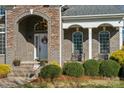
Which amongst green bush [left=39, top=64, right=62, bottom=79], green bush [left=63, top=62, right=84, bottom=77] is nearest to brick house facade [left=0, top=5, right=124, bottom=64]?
green bush [left=63, top=62, right=84, bottom=77]

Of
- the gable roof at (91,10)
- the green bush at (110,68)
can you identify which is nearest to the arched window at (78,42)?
the gable roof at (91,10)

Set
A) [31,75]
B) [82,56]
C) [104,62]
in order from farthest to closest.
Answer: [82,56] < [31,75] < [104,62]

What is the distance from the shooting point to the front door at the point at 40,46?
2896cm

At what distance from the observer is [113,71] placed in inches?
825

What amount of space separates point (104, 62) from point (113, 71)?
0.76 meters

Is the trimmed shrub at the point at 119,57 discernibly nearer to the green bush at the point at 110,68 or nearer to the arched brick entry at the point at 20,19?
the green bush at the point at 110,68

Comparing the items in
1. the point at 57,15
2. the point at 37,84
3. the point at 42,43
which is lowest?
the point at 37,84

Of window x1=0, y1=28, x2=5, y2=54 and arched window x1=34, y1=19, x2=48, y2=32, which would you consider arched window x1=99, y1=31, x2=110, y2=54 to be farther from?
window x1=0, y1=28, x2=5, y2=54

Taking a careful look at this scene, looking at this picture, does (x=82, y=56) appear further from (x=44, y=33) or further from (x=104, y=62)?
(x=104, y=62)

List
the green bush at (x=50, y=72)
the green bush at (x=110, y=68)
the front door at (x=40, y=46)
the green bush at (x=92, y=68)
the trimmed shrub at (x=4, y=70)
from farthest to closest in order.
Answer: the front door at (x=40, y=46)
the trimmed shrub at (x=4, y=70)
the green bush at (x=92, y=68)
the green bush at (x=110, y=68)
the green bush at (x=50, y=72)

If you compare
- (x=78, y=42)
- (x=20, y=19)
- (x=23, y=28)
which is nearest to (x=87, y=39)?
(x=78, y=42)

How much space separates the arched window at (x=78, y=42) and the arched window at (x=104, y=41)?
5.09 feet

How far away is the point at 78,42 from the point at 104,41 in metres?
2.02
